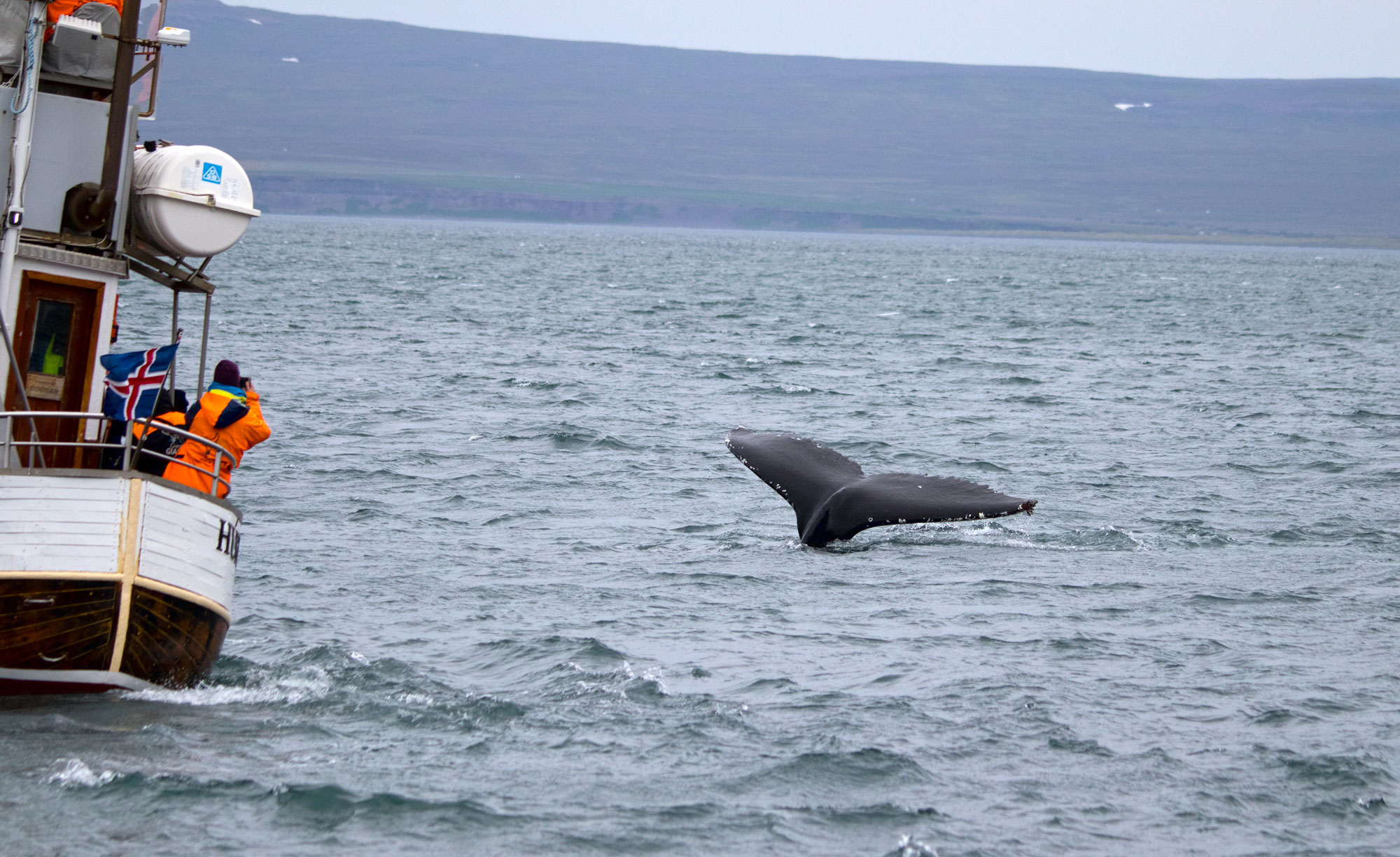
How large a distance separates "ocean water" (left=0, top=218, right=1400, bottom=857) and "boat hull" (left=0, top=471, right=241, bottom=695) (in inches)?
13.1

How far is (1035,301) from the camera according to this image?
72375 millimetres

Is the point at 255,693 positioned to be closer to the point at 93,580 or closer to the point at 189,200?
the point at 93,580

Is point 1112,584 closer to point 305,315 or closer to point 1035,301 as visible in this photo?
point 305,315

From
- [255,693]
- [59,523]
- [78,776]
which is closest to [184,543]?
[59,523]

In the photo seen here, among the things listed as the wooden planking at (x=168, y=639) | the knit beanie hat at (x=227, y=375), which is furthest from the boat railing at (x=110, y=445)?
the wooden planking at (x=168, y=639)

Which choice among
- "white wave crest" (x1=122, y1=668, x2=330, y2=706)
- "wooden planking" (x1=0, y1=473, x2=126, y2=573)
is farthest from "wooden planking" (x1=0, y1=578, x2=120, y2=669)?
"white wave crest" (x1=122, y1=668, x2=330, y2=706)

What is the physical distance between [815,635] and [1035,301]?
6105 cm

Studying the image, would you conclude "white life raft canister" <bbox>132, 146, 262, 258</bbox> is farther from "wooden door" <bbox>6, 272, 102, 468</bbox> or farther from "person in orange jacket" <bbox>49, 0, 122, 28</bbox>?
"person in orange jacket" <bbox>49, 0, 122, 28</bbox>

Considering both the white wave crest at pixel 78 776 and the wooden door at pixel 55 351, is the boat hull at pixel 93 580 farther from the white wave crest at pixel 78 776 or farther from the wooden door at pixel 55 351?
the wooden door at pixel 55 351

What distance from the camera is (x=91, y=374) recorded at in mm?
12047

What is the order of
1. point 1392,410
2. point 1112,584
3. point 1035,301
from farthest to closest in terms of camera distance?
1. point 1035,301
2. point 1392,410
3. point 1112,584

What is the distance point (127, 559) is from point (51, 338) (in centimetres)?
243

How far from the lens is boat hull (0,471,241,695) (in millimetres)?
10078

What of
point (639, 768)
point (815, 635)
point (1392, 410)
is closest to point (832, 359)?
point (1392, 410)
